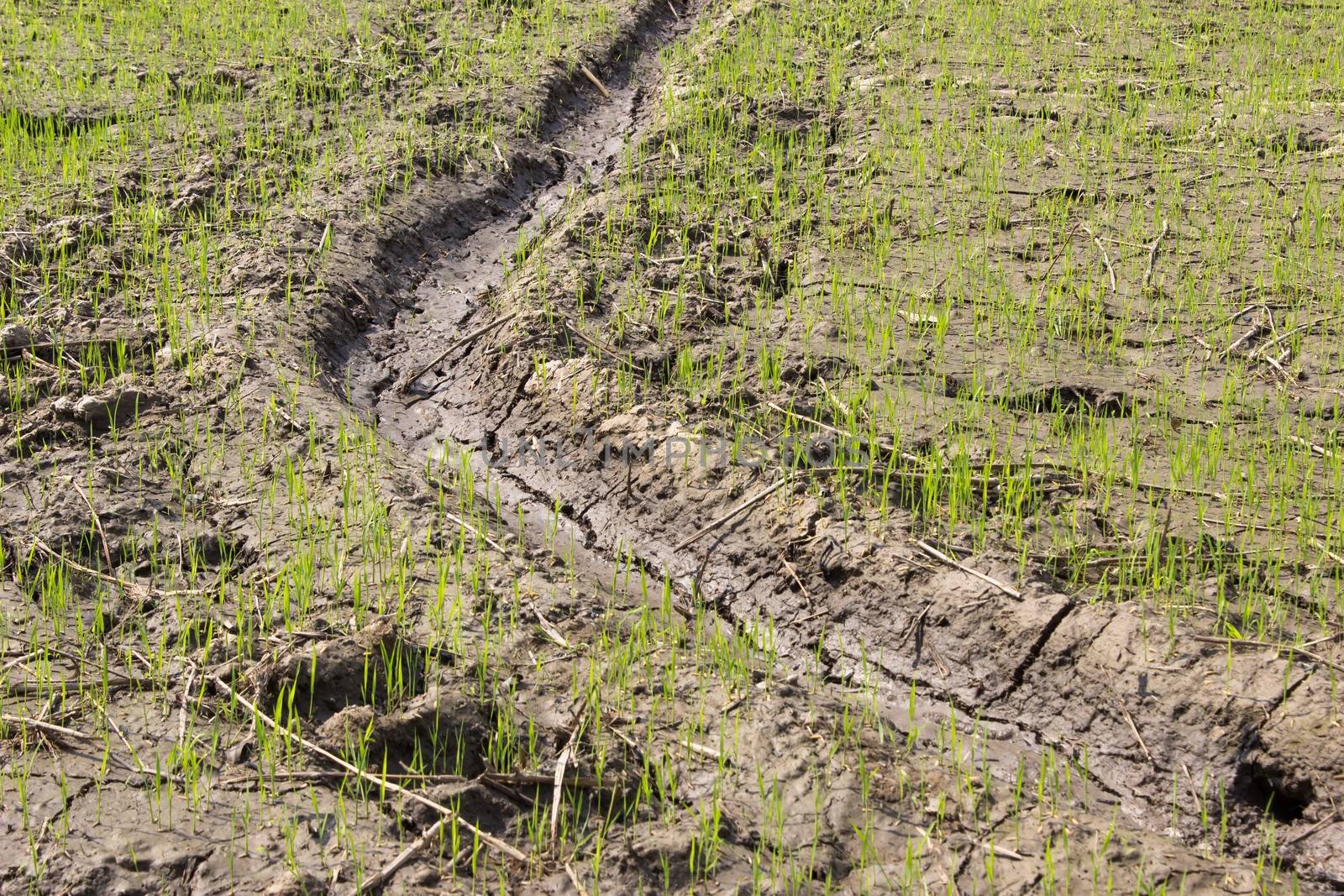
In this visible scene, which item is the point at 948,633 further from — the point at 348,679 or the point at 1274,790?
the point at 348,679

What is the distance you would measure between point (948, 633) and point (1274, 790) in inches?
33.4

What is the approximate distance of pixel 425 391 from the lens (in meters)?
4.81

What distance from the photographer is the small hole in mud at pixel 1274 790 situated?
2771mm

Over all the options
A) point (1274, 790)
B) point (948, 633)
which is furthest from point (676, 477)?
point (1274, 790)

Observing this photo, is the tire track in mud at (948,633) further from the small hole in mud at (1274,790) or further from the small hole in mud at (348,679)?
the small hole in mud at (348,679)

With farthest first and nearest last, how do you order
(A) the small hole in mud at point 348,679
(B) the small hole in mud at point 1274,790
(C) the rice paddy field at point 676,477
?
(A) the small hole in mud at point 348,679 < (B) the small hole in mud at point 1274,790 < (C) the rice paddy field at point 676,477

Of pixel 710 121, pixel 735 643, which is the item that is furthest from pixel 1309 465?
pixel 710 121

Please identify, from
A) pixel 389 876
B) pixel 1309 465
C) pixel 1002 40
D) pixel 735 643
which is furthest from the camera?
pixel 1002 40

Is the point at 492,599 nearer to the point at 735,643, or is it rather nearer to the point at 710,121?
the point at 735,643

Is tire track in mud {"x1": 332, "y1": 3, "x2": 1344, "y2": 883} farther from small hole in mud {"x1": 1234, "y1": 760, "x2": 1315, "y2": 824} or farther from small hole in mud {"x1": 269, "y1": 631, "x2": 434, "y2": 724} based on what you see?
small hole in mud {"x1": 269, "y1": 631, "x2": 434, "y2": 724}

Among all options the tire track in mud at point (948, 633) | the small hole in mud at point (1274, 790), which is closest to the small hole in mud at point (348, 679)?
the tire track in mud at point (948, 633)

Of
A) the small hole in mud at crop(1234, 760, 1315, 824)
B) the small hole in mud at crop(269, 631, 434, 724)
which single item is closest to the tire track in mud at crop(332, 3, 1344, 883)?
the small hole in mud at crop(1234, 760, 1315, 824)

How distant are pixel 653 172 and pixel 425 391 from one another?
1820 millimetres

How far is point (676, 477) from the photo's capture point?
402 centimetres
